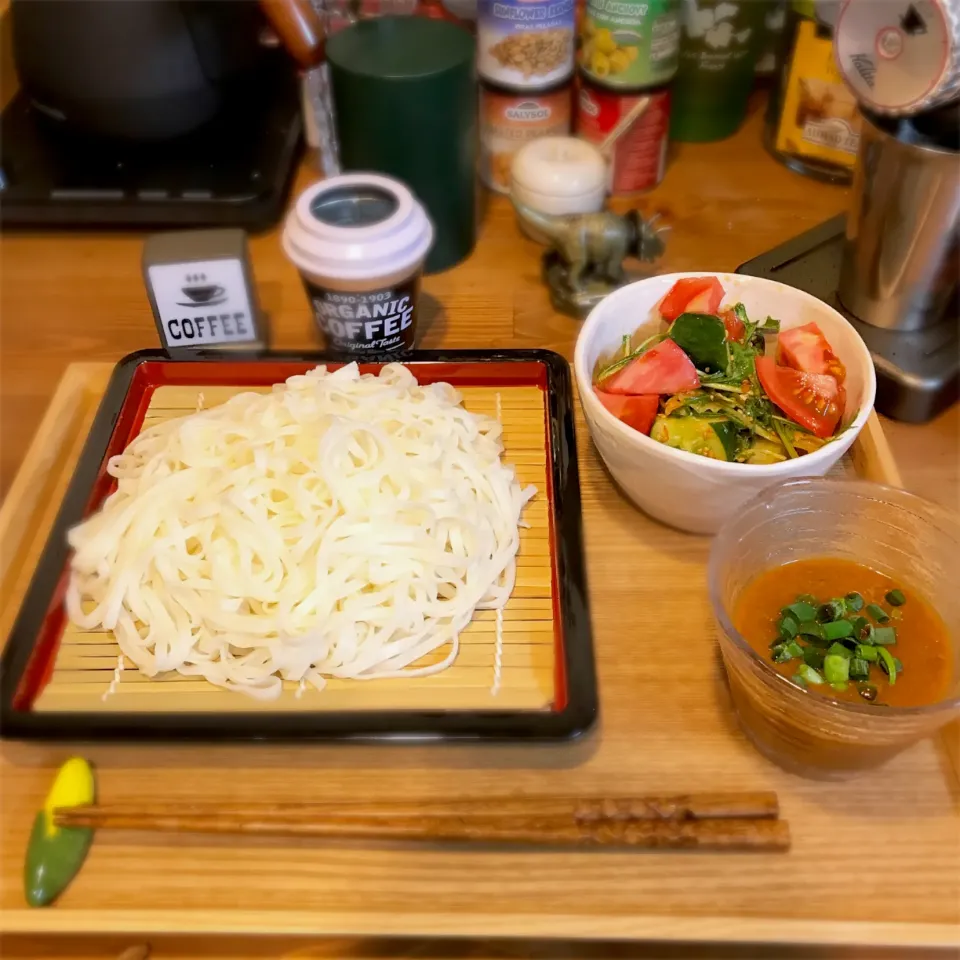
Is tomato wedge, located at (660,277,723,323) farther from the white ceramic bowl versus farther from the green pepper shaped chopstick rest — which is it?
the green pepper shaped chopstick rest

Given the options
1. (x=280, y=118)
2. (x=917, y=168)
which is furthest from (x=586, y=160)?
(x=280, y=118)

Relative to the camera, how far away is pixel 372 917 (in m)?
0.61

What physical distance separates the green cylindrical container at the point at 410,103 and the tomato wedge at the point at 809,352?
48cm

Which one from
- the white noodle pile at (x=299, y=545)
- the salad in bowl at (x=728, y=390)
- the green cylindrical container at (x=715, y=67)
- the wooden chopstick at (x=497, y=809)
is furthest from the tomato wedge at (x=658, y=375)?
the green cylindrical container at (x=715, y=67)

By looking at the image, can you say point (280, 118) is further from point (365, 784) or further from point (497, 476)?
point (365, 784)

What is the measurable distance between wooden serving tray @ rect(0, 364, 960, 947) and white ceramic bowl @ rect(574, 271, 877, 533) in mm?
130

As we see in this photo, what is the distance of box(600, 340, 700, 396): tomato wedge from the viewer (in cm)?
79

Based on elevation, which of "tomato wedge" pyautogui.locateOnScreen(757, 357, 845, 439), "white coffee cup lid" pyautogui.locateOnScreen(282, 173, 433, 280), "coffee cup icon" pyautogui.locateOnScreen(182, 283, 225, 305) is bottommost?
"coffee cup icon" pyautogui.locateOnScreen(182, 283, 225, 305)

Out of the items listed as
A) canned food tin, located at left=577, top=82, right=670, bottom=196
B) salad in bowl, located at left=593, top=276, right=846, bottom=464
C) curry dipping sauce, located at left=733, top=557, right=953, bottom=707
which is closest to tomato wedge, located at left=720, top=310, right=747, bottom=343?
salad in bowl, located at left=593, top=276, right=846, bottom=464

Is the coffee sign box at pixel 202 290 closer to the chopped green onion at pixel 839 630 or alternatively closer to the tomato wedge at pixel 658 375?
the tomato wedge at pixel 658 375

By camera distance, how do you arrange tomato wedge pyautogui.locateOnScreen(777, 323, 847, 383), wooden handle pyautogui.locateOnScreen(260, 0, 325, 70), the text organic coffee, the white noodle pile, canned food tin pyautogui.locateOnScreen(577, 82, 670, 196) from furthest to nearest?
canned food tin pyautogui.locateOnScreen(577, 82, 670, 196) < wooden handle pyautogui.locateOnScreen(260, 0, 325, 70) < the text organic coffee < tomato wedge pyautogui.locateOnScreen(777, 323, 847, 383) < the white noodle pile

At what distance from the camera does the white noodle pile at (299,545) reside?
0.70 metres

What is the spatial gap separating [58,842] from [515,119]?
991 mm

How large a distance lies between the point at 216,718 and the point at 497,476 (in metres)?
0.32
